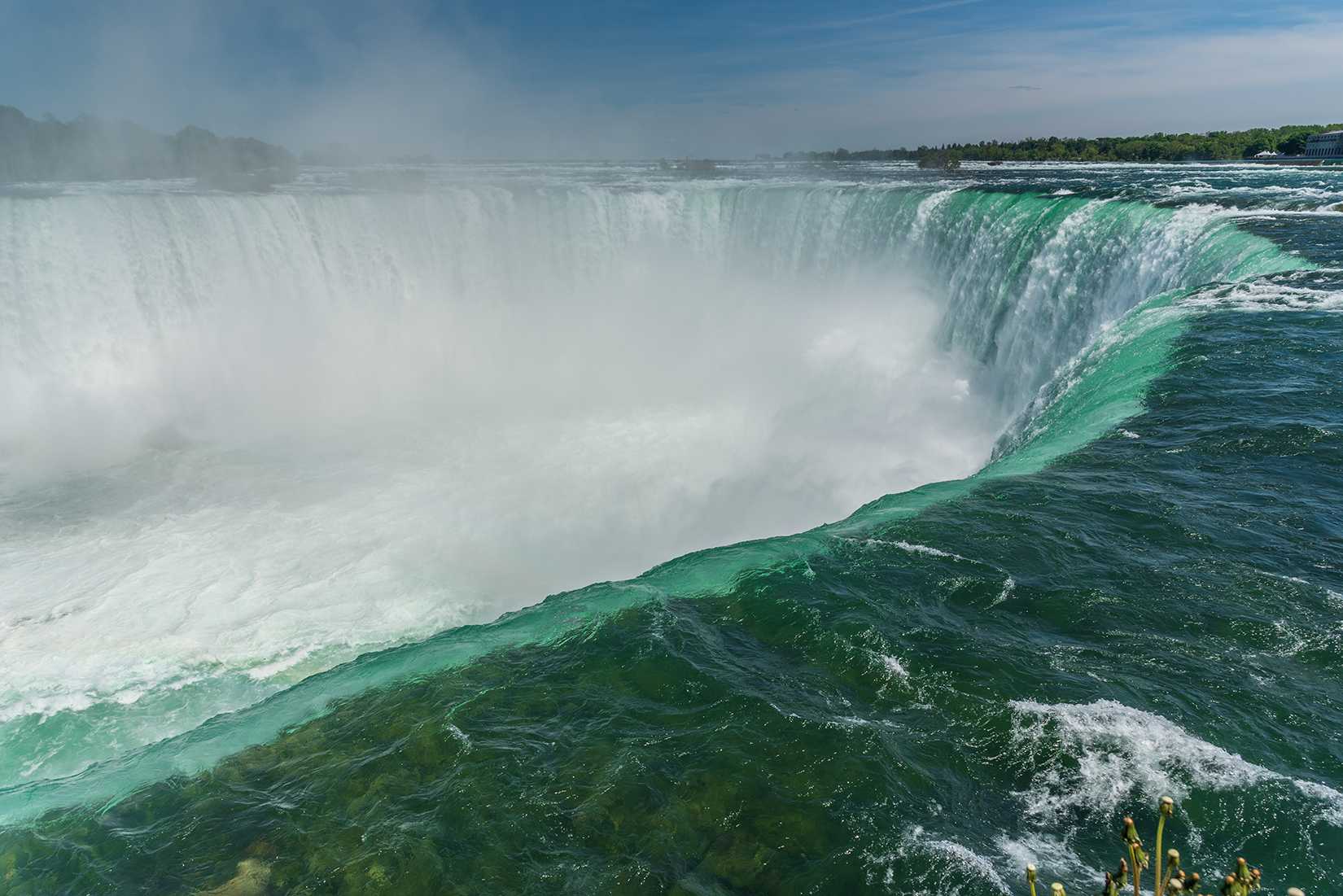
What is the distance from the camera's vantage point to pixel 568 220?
21.1 metres

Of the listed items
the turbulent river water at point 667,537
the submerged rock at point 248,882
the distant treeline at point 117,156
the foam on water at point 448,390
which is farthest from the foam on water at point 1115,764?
the distant treeline at point 117,156

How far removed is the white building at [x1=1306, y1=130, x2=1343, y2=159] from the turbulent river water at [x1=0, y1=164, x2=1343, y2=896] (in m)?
16.4

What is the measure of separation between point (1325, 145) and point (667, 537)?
41.3 m

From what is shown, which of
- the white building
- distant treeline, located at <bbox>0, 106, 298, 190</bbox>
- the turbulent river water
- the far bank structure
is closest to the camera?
the turbulent river water

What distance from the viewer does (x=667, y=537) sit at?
38.7ft

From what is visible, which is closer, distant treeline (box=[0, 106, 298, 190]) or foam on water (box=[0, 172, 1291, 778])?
foam on water (box=[0, 172, 1291, 778])

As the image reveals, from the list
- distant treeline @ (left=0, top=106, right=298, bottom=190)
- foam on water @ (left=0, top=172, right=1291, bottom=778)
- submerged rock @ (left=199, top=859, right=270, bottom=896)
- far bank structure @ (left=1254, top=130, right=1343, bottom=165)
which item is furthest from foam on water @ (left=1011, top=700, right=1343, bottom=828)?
far bank structure @ (left=1254, top=130, right=1343, bottom=165)

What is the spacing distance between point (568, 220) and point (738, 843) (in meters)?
19.9

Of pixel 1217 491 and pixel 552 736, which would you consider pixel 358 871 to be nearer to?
pixel 552 736

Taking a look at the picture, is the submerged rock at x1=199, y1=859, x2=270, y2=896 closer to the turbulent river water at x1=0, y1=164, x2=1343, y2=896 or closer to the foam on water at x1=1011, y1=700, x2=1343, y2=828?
the turbulent river water at x1=0, y1=164, x2=1343, y2=896

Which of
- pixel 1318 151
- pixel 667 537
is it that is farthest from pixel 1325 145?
pixel 667 537

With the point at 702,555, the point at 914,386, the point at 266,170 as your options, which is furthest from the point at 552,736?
the point at 266,170

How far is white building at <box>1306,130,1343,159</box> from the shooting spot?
32.9 metres

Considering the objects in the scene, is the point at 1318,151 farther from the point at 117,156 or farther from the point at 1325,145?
the point at 117,156
